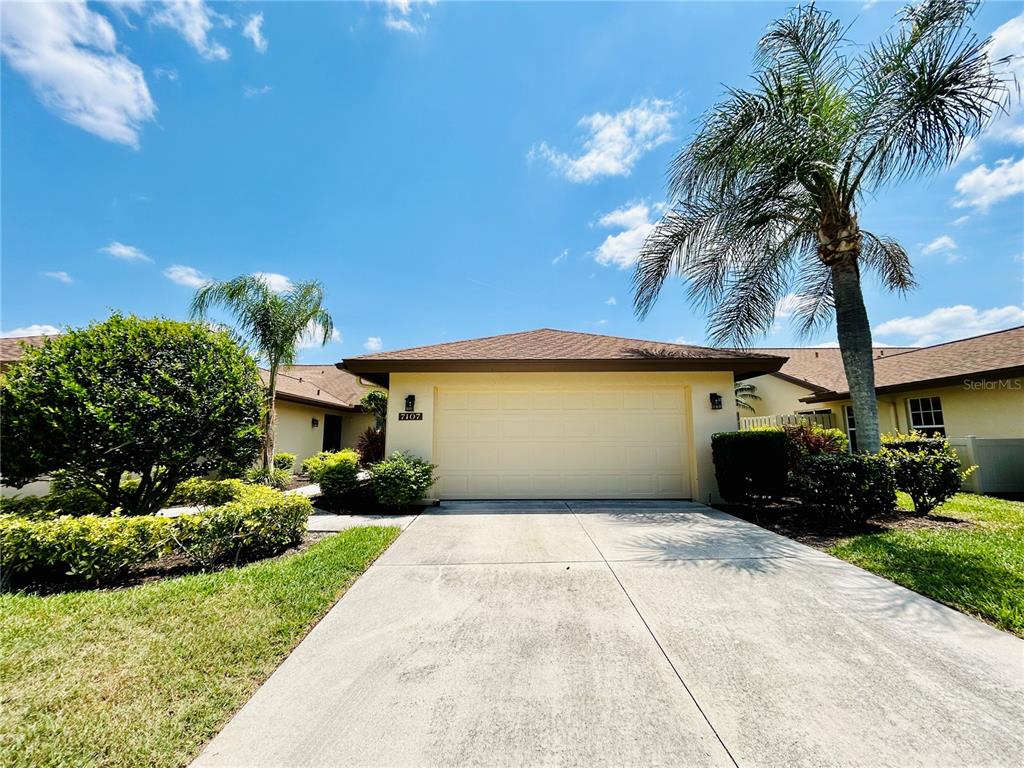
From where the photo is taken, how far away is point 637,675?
2.50 m

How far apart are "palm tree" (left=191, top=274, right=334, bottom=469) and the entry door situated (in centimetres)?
621

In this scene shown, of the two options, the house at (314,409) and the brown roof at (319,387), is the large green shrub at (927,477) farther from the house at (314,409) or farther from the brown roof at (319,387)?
the brown roof at (319,387)

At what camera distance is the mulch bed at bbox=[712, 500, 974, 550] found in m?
5.38

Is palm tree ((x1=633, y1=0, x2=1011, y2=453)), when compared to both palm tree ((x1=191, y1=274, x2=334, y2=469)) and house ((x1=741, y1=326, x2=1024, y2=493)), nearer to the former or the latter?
house ((x1=741, y1=326, x2=1024, y2=493))

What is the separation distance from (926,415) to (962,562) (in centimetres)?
1022

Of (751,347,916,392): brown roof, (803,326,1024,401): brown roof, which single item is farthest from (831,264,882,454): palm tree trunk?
(751,347,916,392): brown roof

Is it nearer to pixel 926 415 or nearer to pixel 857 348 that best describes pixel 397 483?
pixel 857 348

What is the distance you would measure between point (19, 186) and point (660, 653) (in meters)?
11.1

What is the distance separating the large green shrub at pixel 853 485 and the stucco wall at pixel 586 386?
2203 mm

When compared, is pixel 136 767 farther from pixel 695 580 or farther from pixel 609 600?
pixel 695 580

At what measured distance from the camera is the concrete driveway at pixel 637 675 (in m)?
1.93

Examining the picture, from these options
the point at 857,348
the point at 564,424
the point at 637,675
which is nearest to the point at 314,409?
the point at 564,424

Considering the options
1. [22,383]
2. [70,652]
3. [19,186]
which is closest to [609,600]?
[70,652]

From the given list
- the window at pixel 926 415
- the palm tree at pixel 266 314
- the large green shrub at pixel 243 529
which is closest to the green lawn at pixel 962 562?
the window at pixel 926 415
